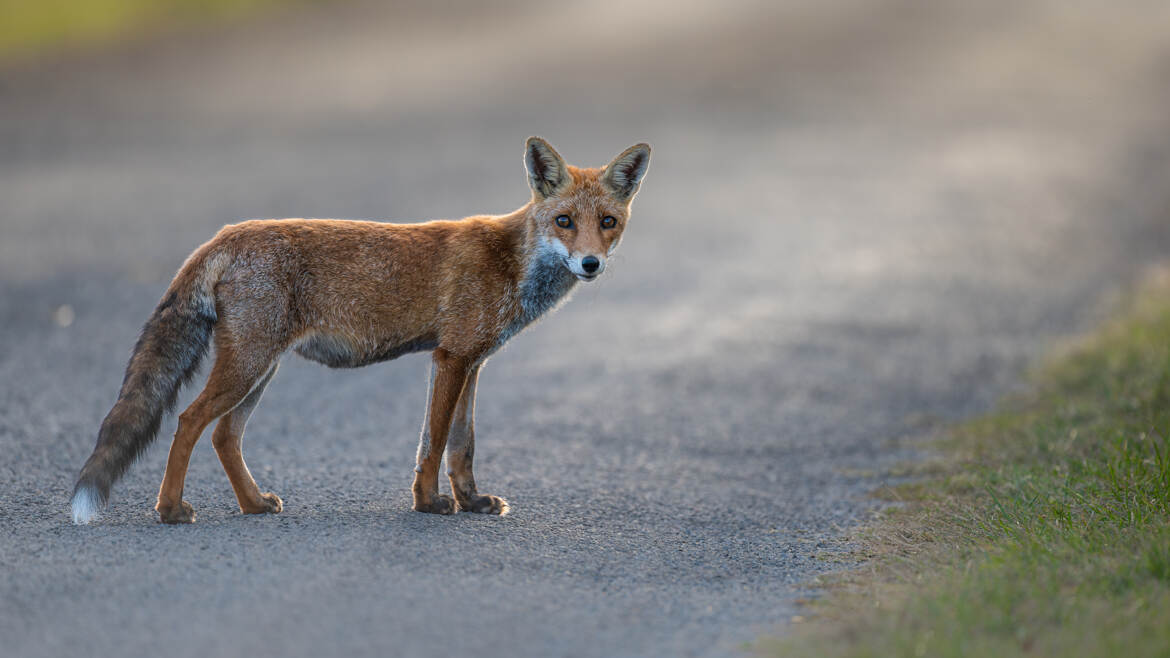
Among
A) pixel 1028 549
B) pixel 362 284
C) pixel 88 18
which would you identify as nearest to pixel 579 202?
pixel 362 284

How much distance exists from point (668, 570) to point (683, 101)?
888 inches

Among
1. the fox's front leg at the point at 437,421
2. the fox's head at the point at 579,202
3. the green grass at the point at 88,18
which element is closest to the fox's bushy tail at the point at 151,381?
the fox's front leg at the point at 437,421

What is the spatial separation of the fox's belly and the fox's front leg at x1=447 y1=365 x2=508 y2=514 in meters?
0.38

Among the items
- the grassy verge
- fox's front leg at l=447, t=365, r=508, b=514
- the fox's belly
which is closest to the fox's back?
the fox's belly

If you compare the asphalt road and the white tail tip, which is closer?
the asphalt road

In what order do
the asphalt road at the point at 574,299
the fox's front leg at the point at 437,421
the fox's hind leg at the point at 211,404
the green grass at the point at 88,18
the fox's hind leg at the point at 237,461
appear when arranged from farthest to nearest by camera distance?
the green grass at the point at 88,18 → the fox's front leg at the point at 437,421 → the fox's hind leg at the point at 237,461 → the fox's hind leg at the point at 211,404 → the asphalt road at the point at 574,299

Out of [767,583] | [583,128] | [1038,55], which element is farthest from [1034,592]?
[1038,55]

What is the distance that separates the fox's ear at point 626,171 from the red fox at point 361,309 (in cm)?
1

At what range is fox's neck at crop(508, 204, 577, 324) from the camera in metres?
6.79

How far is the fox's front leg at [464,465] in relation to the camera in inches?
265

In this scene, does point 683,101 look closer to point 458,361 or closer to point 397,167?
point 397,167

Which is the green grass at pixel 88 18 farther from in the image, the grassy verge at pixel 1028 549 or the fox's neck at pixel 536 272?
the grassy verge at pixel 1028 549

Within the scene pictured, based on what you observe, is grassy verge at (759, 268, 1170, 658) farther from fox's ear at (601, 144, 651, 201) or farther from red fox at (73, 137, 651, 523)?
fox's ear at (601, 144, 651, 201)

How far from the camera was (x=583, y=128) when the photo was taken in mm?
23078
